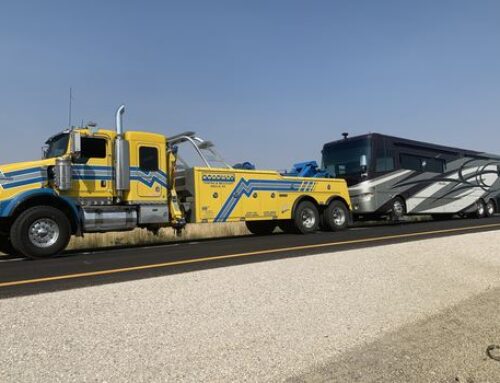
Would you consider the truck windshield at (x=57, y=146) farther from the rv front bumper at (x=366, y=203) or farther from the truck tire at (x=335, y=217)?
the rv front bumper at (x=366, y=203)

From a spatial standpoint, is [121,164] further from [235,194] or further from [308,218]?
[308,218]

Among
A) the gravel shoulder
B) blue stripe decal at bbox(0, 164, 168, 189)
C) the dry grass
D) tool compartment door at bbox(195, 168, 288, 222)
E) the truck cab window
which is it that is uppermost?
the truck cab window

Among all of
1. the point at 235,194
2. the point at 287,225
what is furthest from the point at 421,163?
the point at 235,194

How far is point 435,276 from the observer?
641cm

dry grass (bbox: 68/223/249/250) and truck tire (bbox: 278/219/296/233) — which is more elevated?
truck tire (bbox: 278/219/296/233)

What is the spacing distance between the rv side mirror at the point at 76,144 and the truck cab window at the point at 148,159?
159cm

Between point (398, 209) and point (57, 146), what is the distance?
1216cm

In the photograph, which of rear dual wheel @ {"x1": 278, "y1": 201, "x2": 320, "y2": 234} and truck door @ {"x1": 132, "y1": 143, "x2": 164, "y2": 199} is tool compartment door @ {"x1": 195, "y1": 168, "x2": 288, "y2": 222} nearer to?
rear dual wheel @ {"x1": 278, "y1": 201, "x2": 320, "y2": 234}

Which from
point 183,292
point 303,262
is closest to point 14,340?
point 183,292

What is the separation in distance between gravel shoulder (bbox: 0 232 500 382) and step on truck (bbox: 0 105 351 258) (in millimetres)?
5007

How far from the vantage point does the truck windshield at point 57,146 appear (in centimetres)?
1070

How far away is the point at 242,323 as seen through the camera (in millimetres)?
4156

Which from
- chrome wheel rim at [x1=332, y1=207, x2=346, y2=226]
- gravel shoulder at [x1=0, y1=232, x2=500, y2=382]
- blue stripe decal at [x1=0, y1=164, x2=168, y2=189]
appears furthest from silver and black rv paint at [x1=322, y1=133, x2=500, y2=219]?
gravel shoulder at [x1=0, y1=232, x2=500, y2=382]

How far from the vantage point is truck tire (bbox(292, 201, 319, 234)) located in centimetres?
1410
